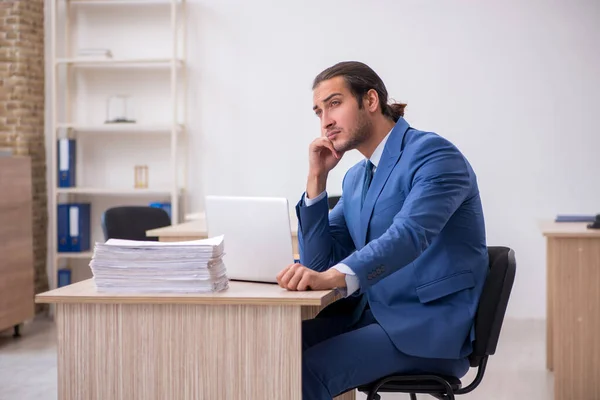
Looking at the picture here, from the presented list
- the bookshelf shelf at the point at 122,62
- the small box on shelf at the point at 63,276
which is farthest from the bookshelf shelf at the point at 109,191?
the bookshelf shelf at the point at 122,62

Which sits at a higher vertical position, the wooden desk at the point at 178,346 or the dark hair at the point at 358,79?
the dark hair at the point at 358,79

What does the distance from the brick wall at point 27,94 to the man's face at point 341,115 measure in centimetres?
419

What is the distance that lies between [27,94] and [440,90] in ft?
10.0

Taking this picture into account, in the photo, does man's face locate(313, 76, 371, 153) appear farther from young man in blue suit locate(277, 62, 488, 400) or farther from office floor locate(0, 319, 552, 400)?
office floor locate(0, 319, 552, 400)

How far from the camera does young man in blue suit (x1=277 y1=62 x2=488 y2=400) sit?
79.2 inches

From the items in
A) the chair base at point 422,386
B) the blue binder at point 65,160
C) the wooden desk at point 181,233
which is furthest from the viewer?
the blue binder at point 65,160

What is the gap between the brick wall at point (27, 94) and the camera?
230 inches

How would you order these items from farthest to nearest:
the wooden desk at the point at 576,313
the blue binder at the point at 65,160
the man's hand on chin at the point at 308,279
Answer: the blue binder at the point at 65,160
the wooden desk at the point at 576,313
the man's hand on chin at the point at 308,279

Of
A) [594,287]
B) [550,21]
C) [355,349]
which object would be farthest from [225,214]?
[550,21]

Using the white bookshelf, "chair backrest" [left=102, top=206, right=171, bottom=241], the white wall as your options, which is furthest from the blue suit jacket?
the white bookshelf

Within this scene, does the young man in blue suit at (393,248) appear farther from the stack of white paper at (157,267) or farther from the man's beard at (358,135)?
the stack of white paper at (157,267)

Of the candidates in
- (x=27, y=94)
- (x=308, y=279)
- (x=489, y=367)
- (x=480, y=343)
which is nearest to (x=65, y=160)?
(x=27, y=94)

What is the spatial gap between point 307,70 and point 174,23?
3.44 ft

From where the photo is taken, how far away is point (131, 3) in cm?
618
